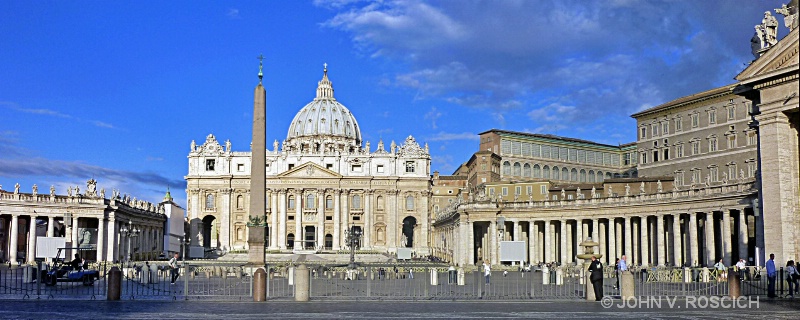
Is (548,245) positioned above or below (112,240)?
below

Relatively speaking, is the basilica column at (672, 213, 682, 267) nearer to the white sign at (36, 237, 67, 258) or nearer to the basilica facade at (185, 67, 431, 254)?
the white sign at (36, 237, 67, 258)

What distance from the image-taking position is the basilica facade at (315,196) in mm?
128125

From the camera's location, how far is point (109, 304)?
24.4 m

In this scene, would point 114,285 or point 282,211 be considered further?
point 282,211

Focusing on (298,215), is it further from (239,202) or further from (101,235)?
(101,235)

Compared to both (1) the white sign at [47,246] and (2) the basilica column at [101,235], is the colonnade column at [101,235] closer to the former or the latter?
(2) the basilica column at [101,235]

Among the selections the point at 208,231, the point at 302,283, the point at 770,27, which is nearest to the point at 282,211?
the point at 208,231

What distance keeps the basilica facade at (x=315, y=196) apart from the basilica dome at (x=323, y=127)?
2645 cm

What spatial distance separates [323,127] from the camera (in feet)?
537

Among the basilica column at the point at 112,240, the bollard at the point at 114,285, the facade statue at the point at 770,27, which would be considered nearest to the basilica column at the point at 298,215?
the basilica column at the point at 112,240

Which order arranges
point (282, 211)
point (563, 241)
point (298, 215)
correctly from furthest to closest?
point (298, 215), point (282, 211), point (563, 241)

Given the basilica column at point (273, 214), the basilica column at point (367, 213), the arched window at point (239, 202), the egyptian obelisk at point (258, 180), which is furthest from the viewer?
the basilica column at point (367, 213)

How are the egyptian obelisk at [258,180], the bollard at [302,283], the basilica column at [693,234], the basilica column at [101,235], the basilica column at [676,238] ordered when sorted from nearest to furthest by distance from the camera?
1. the bollard at [302,283]
2. the egyptian obelisk at [258,180]
3. the basilica column at [693,234]
4. the basilica column at [676,238]
5. the basilica column at [101,235]

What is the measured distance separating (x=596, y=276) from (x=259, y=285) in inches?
412
